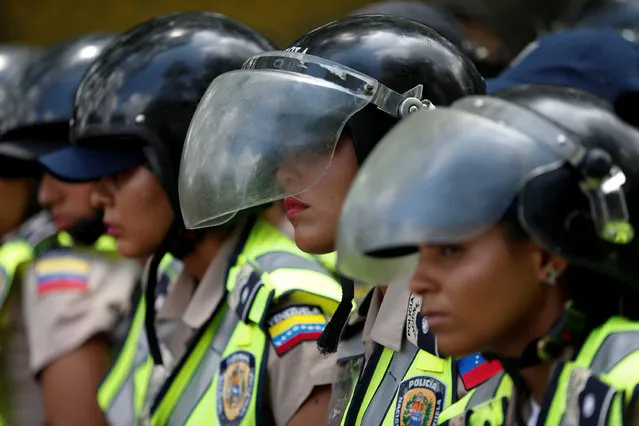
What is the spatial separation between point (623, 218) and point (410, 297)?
0.83m

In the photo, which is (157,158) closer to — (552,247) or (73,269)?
(73,269)

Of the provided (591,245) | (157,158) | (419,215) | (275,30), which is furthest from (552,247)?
(275,30)

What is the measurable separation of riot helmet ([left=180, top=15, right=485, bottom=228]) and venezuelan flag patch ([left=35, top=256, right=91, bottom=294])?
4.53 ft

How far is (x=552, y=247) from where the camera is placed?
1926mm

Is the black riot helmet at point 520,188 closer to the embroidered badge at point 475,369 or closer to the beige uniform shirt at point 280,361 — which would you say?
the embroidered badge at point 475,369

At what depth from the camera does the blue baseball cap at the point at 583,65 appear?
389cm

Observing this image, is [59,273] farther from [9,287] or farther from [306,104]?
[306,104]

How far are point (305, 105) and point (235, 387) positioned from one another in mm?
812

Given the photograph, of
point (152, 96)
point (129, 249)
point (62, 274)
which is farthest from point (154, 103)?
point (62, 274)

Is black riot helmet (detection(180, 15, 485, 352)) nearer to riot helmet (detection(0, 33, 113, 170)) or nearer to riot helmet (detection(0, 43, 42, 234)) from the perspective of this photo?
riot helmet (detection(0, 33, 113, 170))

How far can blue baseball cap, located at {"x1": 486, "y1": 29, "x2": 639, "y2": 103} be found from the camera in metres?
3.89

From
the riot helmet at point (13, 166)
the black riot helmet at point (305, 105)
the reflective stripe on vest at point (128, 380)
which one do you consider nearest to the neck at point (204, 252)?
the reflective stripe on vest at point (128, 380)

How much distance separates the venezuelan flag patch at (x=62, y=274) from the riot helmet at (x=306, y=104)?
1.38m

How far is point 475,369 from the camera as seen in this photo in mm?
2520
